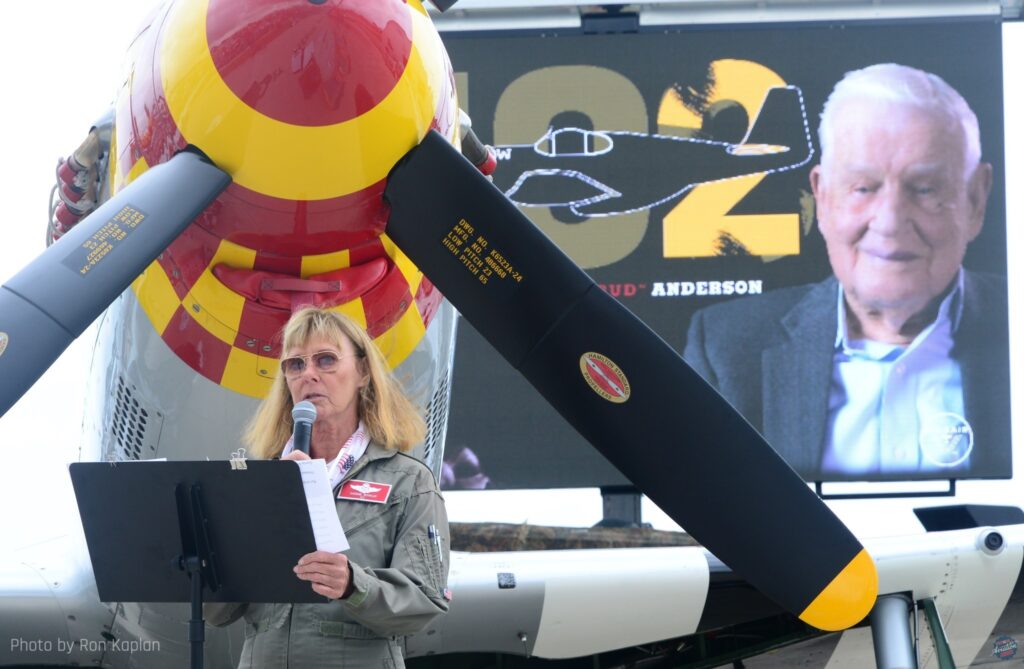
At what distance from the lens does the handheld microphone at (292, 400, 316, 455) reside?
2760 mm

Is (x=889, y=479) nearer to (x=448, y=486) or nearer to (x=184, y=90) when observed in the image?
(x=448, y=486)

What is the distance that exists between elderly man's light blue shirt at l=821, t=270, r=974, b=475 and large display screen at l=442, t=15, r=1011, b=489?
2 centimetres

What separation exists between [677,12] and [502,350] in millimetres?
7834

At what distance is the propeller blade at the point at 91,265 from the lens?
11.5 ft

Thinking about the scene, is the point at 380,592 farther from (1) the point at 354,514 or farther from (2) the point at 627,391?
(2) the point at 627,391

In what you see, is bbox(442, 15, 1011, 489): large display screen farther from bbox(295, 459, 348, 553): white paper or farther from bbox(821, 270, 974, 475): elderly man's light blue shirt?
bbox(295, 459, 348, 553): white paper

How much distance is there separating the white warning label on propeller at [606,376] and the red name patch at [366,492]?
136cm

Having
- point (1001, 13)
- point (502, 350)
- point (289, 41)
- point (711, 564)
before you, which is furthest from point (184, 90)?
point (1001, 13)

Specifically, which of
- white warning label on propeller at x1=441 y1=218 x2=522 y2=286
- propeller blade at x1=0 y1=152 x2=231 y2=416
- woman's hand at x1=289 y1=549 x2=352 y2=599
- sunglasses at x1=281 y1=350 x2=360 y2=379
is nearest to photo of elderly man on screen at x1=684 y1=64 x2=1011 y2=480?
white warning label on propeller at x1=441 y1=218 x2=522 y2=286

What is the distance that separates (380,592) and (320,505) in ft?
0.68

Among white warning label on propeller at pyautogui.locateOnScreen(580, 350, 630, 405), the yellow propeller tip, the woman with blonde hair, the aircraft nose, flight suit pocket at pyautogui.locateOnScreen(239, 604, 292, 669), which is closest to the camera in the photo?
the woman with blonde hair

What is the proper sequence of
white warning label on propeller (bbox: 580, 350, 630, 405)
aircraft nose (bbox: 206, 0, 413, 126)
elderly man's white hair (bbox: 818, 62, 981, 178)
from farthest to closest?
elderly man's white hair (bbox: 818, 62, 981, 178), white warning label on propeller (bbox: 580, 350, 630, 405), aircraft nose (bbox: 206, 0, 413, 126)

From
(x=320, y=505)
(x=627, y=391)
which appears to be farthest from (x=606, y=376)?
(x=320, y=505)

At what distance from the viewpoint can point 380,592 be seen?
2.60 metres
